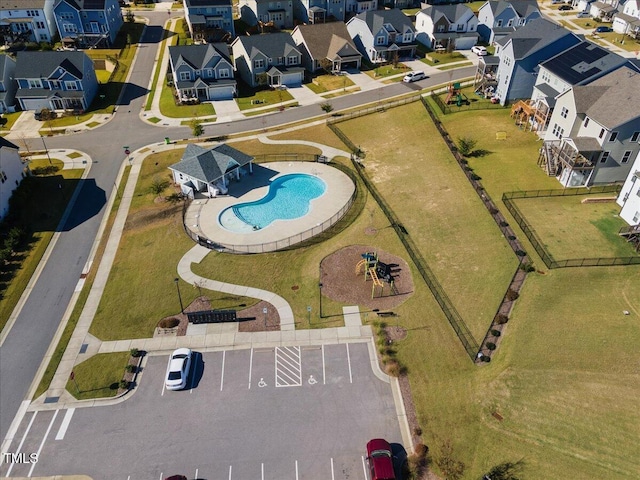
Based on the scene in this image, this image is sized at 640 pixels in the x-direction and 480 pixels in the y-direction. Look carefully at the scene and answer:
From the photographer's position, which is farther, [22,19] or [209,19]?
[209,19]

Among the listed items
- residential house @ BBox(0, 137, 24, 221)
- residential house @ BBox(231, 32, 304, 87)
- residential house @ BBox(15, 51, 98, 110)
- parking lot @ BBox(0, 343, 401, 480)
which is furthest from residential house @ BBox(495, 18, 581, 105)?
residential house @ BBox(15, 51, 98, 110)

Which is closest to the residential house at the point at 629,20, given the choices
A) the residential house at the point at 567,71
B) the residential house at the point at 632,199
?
the residential house at the point at 567,71

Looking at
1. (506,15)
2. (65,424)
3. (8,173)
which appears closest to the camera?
(65,424)

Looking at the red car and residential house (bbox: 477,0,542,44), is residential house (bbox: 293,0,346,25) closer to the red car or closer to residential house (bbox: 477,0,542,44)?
residential house (bbox: 477,0,542,44)

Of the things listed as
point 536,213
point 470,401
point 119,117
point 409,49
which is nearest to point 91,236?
point 119,117

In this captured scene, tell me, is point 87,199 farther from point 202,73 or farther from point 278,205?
point 202,73

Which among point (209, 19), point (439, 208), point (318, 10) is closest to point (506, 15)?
point (318, 10)

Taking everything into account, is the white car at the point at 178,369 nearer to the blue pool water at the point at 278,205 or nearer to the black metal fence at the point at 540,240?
the blue pool water at the point at 278,205
